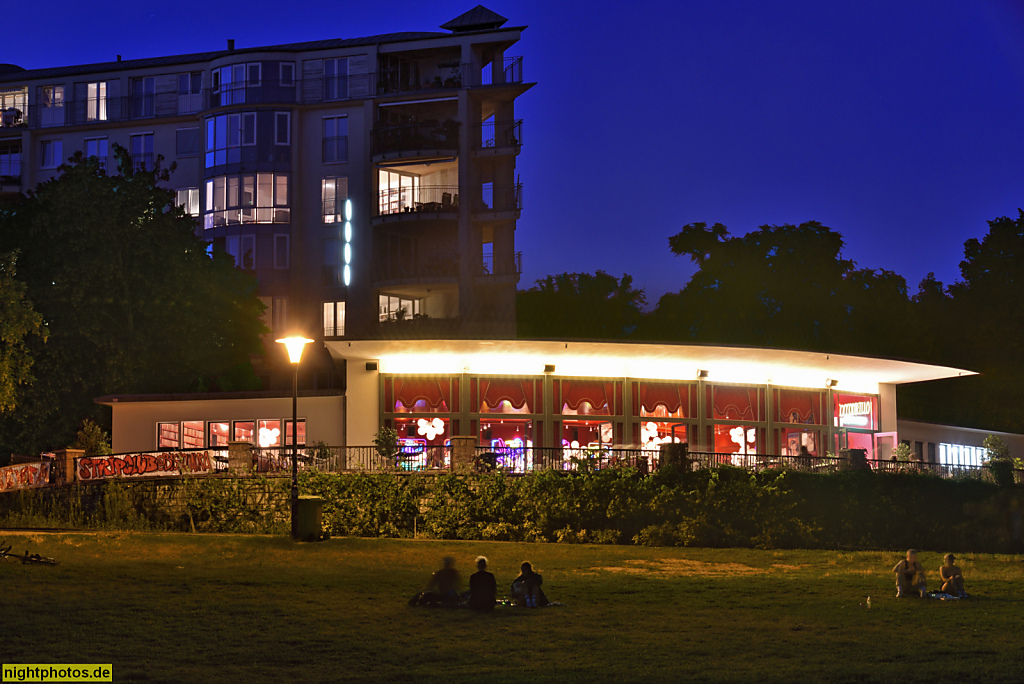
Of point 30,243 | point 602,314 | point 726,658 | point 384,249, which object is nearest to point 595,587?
point 726,658

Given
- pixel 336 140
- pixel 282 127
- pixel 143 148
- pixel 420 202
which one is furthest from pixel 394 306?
pixel 143 148

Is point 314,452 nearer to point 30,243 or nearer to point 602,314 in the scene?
point 30,243

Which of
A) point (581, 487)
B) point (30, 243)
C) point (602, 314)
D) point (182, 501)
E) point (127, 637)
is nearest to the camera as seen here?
point (127, 637)

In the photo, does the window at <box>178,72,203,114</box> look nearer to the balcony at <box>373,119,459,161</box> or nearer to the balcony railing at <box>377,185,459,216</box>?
the balcony at <box>373,119,459,161</box>

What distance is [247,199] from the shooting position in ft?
186

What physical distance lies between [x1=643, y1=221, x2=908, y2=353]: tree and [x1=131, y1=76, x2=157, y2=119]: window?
3326 cm

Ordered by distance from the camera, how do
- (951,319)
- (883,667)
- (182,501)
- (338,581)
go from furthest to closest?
(951,319)
(182,501)
(338,581)
(883,667)

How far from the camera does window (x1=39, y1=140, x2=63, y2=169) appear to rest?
2436 inches

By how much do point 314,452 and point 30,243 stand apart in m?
21.3

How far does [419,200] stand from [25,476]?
2789 centimetres

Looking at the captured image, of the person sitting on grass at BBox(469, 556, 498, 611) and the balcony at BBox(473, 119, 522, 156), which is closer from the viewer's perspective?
the person sitting on grass at BBox(469, 556, 498, 611)

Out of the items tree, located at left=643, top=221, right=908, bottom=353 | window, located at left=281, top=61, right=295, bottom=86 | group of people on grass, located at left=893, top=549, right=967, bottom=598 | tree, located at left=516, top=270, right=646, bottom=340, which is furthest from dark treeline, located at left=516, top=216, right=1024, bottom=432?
group of people on grass, located at left=893, top=549, right=967, bottom=598

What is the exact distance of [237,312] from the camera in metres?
50.7

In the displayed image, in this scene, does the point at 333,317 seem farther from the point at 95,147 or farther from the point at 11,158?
the point at 11,158
